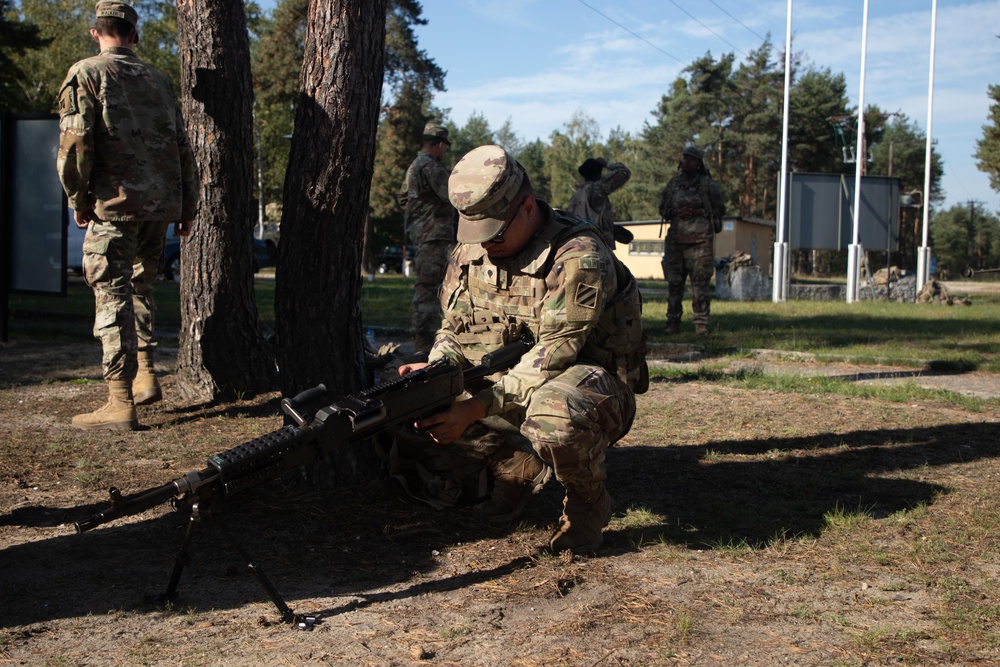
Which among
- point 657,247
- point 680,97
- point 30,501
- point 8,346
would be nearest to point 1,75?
point 8,346

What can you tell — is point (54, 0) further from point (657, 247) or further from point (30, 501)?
point (30, 501)

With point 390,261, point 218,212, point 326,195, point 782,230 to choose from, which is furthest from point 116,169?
point 390,261

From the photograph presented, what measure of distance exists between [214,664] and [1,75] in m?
25.6

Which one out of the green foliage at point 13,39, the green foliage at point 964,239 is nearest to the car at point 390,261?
the green foliage at point 13,39

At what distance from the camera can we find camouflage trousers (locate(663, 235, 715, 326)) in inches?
411

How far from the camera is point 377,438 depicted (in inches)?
150

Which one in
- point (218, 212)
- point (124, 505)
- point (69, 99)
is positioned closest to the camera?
point (124, 505)

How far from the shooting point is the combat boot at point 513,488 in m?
3.71

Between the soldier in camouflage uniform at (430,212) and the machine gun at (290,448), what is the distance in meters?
4.85

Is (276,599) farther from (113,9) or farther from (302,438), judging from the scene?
(113,9)

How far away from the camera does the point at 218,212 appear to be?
5.52 meters

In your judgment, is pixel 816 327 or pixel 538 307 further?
pixel 816 327

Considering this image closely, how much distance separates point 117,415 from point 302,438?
266 centimetres

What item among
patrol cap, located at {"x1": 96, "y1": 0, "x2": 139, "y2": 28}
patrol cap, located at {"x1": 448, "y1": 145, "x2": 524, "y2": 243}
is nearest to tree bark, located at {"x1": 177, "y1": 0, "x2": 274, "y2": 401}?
patrol cap, located at {"x1": 96, "y1": 0, "x2": 139, "y2": 28}
